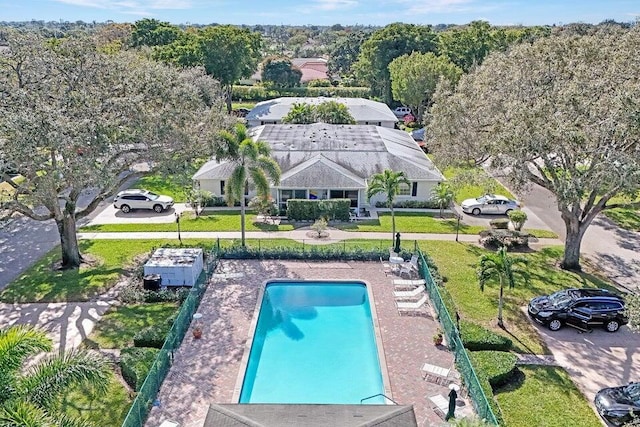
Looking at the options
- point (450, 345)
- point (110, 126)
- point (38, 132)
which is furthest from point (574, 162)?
point (38, 132)

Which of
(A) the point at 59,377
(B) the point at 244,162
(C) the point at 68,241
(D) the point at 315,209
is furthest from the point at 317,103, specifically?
(A) the point at 59,377

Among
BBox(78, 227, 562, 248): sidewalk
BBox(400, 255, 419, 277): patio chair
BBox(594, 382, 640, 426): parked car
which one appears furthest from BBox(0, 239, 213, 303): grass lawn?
BBox(594, 382, 640, 426): parked car

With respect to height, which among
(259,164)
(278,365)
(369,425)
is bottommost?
(278,365)

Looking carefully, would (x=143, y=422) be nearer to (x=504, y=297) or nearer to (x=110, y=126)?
(x=110, y=126)

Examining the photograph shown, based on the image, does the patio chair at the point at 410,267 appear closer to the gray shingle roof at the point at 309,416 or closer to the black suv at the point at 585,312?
the black suv at the point at 585,312

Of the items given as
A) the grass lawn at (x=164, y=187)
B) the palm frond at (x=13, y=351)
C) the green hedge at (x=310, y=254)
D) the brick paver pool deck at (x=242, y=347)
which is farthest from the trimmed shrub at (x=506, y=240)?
the palm frond at (x=13, y=351)

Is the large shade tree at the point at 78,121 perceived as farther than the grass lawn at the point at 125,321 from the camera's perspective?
Yes
